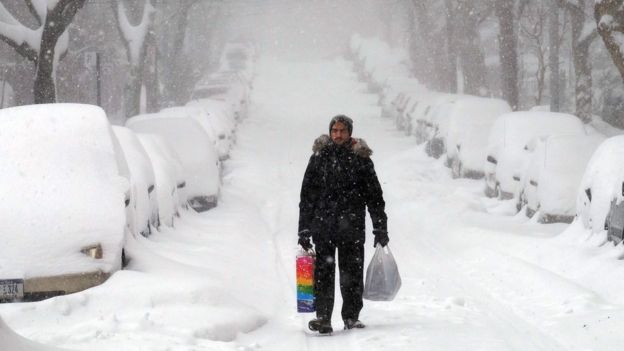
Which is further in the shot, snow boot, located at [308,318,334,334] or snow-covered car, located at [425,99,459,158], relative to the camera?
snow-covered car, located at [425,99,459,158]

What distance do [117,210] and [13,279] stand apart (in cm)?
118

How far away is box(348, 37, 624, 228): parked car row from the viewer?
14312 mm

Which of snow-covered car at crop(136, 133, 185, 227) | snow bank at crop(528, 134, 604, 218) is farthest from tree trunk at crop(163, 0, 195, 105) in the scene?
snow bank at crop(528, 134, 604, 218)

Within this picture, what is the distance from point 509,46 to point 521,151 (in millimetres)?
9776

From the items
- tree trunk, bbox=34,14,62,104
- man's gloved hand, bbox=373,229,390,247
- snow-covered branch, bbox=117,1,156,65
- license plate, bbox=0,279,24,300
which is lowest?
license plate, bbox=0,279,24,300

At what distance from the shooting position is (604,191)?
1148cm

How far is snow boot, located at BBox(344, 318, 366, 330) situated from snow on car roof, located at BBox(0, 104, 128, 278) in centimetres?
206

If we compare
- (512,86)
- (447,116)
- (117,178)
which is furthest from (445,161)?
(117,178)

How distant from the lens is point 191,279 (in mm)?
9195

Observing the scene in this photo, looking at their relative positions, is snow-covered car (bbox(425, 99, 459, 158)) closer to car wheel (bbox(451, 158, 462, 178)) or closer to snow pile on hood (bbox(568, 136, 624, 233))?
car wheel (bbox(451, 158, 462, 178))

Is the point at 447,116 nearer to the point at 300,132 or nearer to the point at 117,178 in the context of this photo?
the point at 300,132

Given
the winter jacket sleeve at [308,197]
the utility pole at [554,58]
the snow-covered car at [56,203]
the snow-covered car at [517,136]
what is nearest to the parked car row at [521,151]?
the snow-covered car at [517,136]

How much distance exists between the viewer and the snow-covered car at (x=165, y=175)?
44.2 ft

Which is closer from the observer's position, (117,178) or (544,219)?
(117,178)
